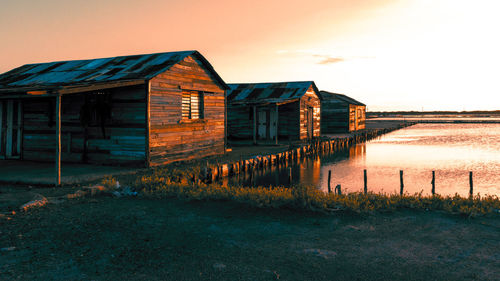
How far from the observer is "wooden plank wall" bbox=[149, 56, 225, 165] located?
14.7 meters

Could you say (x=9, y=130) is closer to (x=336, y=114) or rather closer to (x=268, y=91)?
(x=268, y=91)

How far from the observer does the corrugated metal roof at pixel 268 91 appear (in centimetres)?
3045

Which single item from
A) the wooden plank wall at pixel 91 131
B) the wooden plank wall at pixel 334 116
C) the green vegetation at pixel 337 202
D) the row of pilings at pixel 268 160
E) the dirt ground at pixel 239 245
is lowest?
the dirt ground at pixel 239 245

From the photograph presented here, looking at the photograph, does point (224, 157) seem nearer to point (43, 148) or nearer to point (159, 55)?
point (159, 55)

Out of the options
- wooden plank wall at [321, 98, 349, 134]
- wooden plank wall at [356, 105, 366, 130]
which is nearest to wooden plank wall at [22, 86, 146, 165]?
wooden plank wall at [321, 98, 349, 134]

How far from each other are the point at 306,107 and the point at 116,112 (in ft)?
66.3

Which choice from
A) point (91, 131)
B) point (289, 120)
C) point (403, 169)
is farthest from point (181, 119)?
point (289, 120)

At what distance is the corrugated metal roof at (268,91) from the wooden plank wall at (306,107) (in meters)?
0.68

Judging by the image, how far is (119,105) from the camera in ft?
47.8

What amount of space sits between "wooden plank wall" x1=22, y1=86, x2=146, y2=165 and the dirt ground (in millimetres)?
5943

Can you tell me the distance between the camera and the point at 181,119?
16438 millimetres

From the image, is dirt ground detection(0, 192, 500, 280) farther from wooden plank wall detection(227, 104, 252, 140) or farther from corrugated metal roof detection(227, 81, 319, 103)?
corrugated metal roof detection(227, 81, 319, 103)

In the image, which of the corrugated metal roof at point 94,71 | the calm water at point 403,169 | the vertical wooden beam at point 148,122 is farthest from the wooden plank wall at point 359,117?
the vertical wooden beam at point 148,122

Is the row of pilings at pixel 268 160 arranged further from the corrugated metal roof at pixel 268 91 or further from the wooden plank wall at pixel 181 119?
the corrugated metal roof at pixel 268 91
